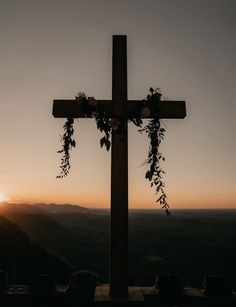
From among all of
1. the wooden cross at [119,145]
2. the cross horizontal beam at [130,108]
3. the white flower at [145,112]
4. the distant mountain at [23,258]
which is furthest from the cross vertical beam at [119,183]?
the distant mountain at [23,258]

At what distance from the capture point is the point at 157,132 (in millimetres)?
4332

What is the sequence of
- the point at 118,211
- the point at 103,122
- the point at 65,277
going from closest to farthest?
the point at 118,211, the point at 103,122, the point at 65,277

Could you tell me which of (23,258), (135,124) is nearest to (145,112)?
(135,124)

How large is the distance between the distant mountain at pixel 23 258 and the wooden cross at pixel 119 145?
40.8 ft

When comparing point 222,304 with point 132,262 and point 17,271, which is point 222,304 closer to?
point 17,271

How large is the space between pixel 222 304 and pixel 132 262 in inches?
2469

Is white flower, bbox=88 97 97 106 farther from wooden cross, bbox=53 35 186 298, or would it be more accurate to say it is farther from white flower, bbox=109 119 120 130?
white flower, bbox=109 119 120 130

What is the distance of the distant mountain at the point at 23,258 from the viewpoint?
1541 centimetres

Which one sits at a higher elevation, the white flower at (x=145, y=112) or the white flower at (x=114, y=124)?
the white flower at (x=145, y=112)

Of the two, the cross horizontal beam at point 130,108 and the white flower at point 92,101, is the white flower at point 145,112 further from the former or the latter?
the white flower at point 92,101

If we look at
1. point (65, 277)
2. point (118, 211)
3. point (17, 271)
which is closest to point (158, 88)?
point (118, 211)

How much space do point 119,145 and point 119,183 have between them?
1.60 feet

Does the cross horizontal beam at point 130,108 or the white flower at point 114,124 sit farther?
the cross horizontal beam at point 130,108

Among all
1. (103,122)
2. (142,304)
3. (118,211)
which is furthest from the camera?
(103,122)
